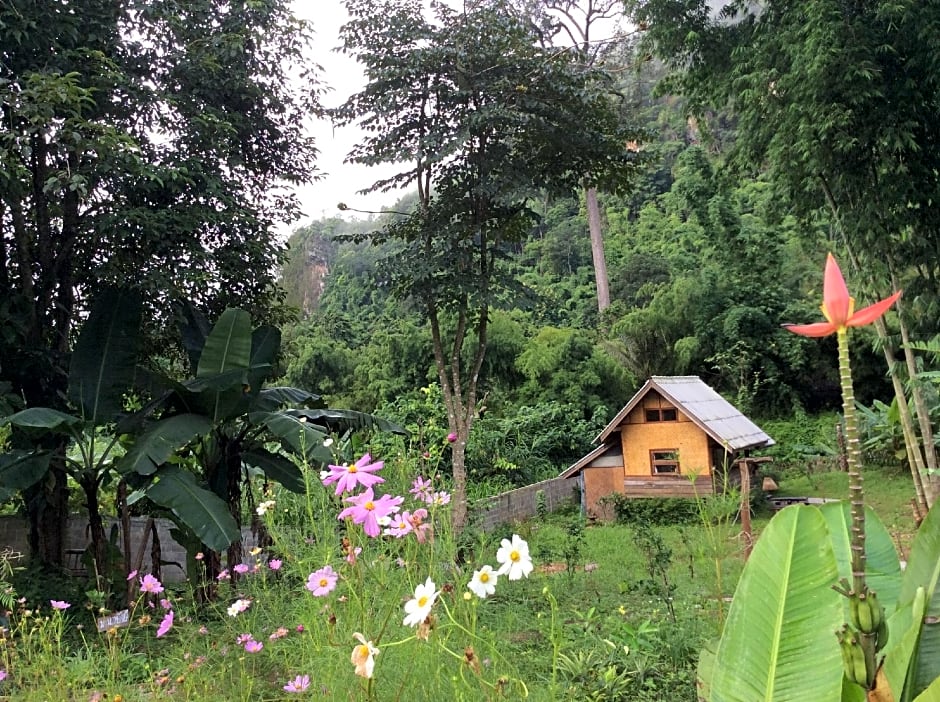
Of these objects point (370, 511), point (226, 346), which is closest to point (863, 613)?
point (370, 511)

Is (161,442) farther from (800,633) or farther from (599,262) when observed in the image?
(599,262)

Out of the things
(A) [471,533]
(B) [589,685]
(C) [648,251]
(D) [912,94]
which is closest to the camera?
(B) [589,685]

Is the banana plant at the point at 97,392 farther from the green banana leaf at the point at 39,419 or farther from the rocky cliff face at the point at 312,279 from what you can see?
the rocky cliff face at the point at 312,279

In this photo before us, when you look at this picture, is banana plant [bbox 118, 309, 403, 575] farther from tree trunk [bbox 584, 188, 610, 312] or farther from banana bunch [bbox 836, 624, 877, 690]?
tree trunk [bbox 584, 188, 610, 312]

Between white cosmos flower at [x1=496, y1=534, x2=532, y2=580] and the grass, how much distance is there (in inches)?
3.0

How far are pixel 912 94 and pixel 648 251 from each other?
38.8 ft

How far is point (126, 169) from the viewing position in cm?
437

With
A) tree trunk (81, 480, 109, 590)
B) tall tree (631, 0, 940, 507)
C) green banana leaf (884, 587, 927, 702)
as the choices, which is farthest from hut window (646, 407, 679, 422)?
green banana leaf (884, 587, 927, 702)

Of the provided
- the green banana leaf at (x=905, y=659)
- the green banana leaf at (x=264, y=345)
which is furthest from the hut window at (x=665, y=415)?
the green banana leaf at (x=905, y=659)

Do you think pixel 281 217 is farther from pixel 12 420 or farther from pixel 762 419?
pixel 762 419

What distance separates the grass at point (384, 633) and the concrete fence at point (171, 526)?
1.01 meters

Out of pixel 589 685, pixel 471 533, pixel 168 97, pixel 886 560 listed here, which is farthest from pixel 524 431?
pixel 886 560

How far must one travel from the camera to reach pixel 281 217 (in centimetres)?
609

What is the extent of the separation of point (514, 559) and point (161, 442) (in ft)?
10.6
